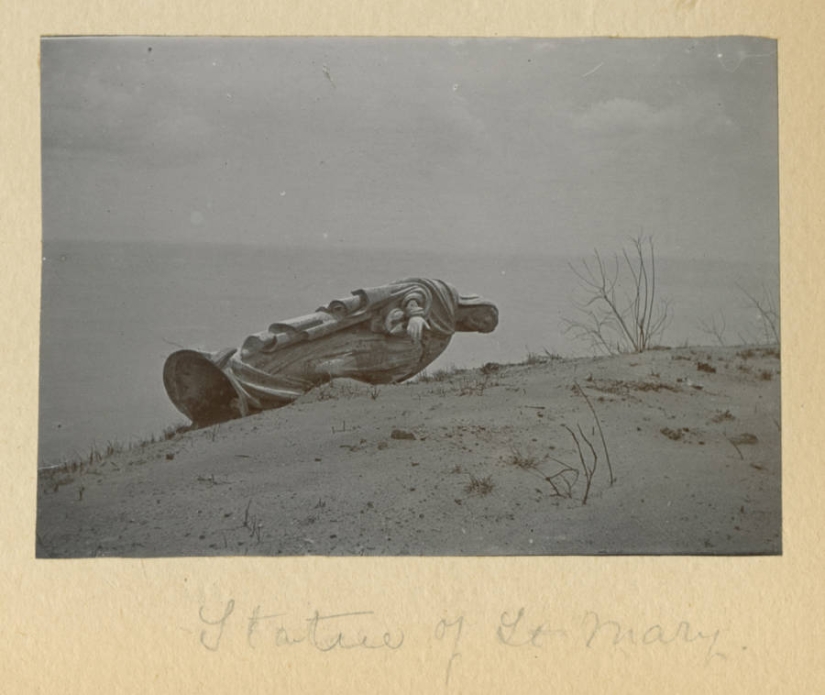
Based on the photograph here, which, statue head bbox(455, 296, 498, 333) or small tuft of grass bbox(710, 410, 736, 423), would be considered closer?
small tuft of grass bbox(710, 410, 736, 423)

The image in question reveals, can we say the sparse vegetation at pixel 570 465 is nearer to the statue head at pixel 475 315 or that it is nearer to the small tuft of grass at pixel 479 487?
the small tuft of grass at pixel 479 487

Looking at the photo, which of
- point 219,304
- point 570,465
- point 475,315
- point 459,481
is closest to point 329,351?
point 219,304

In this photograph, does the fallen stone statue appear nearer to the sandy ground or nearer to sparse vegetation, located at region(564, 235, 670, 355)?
the sandy ground

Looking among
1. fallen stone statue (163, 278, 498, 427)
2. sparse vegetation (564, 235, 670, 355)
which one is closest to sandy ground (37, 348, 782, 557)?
fallen stone statue (163, 278, 498, 427)
